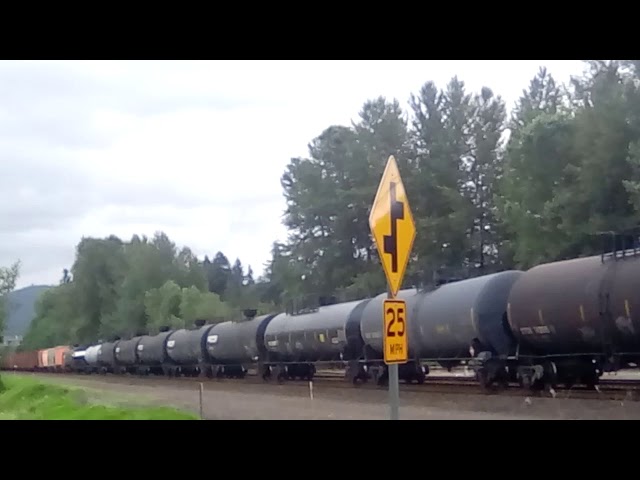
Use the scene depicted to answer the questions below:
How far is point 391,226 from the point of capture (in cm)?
610

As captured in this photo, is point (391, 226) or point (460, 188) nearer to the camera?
point (391, 226)

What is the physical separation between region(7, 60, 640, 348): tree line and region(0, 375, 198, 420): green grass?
9.02 m

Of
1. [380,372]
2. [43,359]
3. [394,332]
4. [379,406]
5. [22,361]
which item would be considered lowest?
[22,361]

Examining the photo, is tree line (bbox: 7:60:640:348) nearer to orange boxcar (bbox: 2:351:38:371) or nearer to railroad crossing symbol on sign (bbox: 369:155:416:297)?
orange boxcar (bbox: 2:351:38:371)

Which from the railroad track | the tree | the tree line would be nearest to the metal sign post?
the railroad track

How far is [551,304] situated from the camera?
1833 centimetres

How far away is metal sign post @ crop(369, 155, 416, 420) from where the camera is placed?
5988mm

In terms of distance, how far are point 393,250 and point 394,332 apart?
0.57 meters

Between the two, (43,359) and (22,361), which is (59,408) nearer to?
(43,359)

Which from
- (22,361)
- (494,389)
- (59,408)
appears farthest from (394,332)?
(22,361)

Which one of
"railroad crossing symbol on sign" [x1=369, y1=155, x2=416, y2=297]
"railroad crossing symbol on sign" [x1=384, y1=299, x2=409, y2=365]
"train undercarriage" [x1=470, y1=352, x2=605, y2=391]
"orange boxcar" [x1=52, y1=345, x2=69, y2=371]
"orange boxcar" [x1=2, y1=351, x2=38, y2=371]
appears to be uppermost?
"railroad crossing symbol on sign" [x1=369, y1=155, x2=416, y2=297]

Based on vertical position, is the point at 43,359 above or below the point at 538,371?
below
